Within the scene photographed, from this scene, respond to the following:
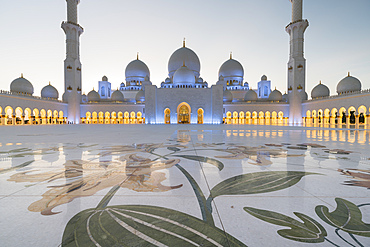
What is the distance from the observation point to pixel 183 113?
28.6m

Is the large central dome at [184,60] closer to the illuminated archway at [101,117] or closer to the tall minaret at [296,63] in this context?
the illuminated archway at [101,117]

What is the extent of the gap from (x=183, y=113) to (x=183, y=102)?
71.8 inches

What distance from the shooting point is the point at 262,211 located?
3.55 ft

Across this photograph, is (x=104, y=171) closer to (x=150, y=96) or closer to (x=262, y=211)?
(x=262, y=211)

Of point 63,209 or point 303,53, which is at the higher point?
point 303,53

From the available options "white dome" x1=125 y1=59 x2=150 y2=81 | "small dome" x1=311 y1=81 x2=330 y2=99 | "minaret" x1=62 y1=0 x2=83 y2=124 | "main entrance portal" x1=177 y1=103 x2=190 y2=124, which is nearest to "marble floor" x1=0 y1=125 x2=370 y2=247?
"main entrance portal" x1=177 y1=103 x2=190 y2=124

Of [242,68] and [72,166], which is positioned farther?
[242,68]

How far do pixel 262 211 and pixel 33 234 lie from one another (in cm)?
114

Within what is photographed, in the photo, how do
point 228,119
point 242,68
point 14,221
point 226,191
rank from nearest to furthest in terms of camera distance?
point 14,221 < point 226,191 < point 228,119 < point 242,68

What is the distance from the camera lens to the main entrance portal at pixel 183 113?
28141mm

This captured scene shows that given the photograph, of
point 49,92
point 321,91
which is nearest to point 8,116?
point 49,92

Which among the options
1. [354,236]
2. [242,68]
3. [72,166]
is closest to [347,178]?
[354,236]

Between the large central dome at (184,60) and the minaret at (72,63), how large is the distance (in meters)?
15.0

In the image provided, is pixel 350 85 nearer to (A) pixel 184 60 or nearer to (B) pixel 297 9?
(B) pixel 297 9
